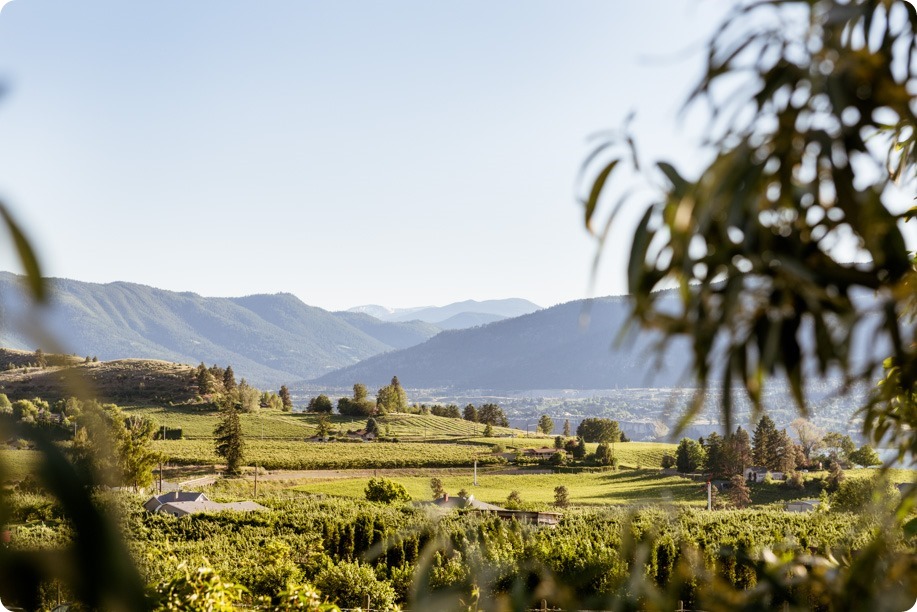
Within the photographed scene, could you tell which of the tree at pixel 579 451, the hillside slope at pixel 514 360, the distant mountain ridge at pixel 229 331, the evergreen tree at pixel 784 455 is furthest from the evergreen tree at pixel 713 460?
the distant mountain ridge at pixel 229 331

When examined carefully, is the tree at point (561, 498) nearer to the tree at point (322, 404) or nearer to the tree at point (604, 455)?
the tree at point (604, 455)

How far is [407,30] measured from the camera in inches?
85.7

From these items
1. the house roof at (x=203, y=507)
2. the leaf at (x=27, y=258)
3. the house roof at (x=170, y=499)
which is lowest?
the house roof at (x=170, y=499)

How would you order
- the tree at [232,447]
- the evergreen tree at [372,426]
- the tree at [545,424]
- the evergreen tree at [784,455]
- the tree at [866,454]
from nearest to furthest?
the tree at [866,454]
the evergreen tree at [784,455]
the tree at [232,447]
the evergreen tree at [372,426]
the tree at [545,424]

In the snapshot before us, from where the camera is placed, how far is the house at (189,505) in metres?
14.9

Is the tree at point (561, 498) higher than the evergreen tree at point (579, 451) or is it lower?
lower

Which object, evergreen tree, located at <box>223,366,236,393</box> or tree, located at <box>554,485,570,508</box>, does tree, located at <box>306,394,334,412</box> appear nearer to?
evergreen tree, located at <box>223,366,236,393</box>

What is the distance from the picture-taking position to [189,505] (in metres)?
15.7

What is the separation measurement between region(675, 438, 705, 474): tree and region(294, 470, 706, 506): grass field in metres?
1.09

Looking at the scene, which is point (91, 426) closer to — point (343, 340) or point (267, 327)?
point (267, 327)

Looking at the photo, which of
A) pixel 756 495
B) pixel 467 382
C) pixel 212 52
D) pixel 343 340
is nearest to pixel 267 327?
pixel 343 340

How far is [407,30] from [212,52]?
170 centimetres

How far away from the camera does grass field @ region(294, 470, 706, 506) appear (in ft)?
80.6

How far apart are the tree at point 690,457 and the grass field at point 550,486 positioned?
1.09 m
